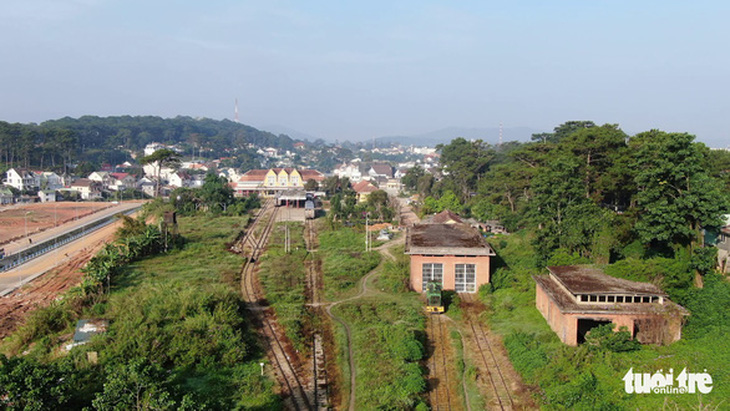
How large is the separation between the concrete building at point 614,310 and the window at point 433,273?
6063mm

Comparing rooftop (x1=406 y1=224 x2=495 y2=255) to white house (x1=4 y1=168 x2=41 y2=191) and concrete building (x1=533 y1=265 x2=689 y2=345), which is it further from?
white house (x1=4 y1=168 x2=41 y2=191)

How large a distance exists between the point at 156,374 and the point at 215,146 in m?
144

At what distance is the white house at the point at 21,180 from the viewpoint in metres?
71.4

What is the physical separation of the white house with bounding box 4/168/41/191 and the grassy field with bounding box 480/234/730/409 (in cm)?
7308

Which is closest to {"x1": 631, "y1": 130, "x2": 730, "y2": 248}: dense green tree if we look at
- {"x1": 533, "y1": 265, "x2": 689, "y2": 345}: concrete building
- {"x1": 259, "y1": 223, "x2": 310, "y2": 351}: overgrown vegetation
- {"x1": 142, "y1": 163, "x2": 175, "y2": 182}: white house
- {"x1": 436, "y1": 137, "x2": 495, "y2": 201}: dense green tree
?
{"x1": 533, "y1": 265, "x2": 689, "y2": 345}: concrete building

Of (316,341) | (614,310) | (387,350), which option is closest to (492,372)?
(387,350)

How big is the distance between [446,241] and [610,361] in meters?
11.4

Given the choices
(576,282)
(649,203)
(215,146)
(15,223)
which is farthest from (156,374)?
(215,146)

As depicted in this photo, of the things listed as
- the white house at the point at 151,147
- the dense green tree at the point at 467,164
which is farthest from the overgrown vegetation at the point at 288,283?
the white house at the point at 151,147

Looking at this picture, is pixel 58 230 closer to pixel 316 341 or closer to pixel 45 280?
pixel 45 280

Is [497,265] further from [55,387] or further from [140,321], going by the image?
[55,387]

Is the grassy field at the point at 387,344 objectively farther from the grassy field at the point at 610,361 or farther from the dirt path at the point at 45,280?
the dirt path at the point at 45,280

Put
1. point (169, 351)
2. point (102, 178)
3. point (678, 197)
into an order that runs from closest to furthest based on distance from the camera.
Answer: point (169, 351) < point (678, 197) < point (102, 178)

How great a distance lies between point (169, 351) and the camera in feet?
50.7
